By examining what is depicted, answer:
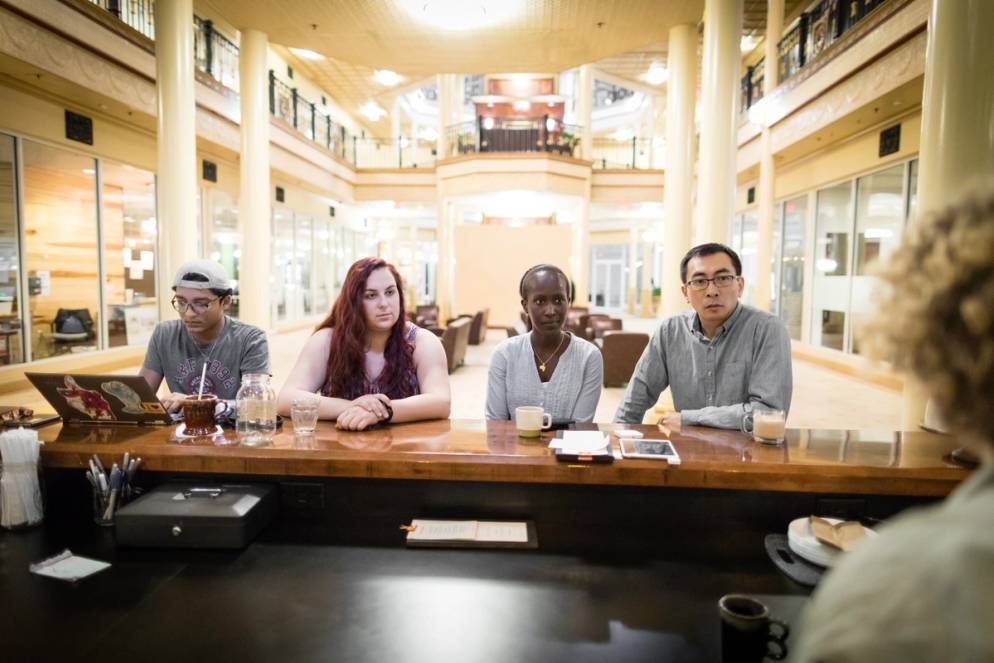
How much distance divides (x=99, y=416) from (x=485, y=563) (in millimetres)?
1415

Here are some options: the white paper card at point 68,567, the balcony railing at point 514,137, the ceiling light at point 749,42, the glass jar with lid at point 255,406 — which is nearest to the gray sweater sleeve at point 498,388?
the glass jar with lid at point 255,406

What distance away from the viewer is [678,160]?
294 inches

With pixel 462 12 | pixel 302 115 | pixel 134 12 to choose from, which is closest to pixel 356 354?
pixel 462 12

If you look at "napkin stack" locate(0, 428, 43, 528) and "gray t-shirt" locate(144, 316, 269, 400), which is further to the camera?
"gray t-shirt" locate(144, 316, 269, 400)

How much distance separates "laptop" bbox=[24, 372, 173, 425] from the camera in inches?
73.5

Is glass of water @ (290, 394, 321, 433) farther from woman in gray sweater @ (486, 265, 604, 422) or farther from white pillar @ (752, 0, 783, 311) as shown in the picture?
white pillar @ (752, 0, 783, 311)

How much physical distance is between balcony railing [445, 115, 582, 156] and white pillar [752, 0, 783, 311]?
20.7ft

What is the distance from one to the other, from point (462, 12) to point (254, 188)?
4.20 metres

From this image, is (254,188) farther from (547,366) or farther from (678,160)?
(547,366)

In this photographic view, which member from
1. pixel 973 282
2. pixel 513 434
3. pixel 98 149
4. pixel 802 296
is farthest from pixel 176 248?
pixel 802 296

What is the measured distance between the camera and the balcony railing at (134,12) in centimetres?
766

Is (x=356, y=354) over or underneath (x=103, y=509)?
over

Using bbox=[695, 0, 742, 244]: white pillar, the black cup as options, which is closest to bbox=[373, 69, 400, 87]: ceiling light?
bbox=[695, 0, 742, 244]: white pillar

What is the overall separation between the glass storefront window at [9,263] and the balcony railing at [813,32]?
10512 mm
